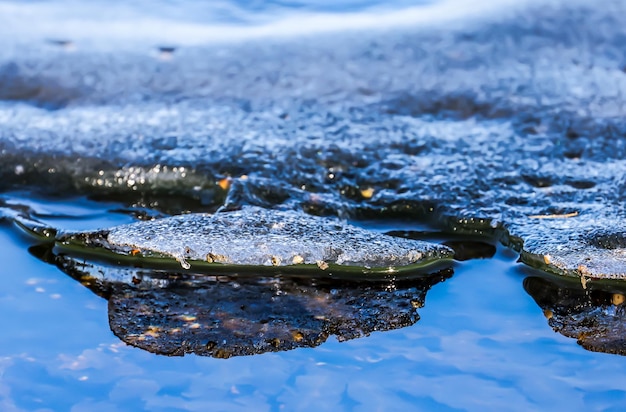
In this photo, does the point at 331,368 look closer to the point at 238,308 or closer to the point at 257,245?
the point at 238,308

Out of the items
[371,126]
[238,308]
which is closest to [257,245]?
[238,308]

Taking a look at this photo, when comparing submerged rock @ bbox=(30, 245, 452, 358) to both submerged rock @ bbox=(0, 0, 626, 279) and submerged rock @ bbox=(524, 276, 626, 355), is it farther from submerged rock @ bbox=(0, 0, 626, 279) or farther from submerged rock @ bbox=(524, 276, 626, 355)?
submerged rock @ bbox=(0, 0, 626, 279)

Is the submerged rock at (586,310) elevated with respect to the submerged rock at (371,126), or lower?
lower

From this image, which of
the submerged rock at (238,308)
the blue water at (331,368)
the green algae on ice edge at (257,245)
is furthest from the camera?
the green algae on ice edge at (257,245)

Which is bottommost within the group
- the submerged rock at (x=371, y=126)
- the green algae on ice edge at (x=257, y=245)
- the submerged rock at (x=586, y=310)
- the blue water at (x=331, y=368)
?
the blue water at (x=331, y=368)

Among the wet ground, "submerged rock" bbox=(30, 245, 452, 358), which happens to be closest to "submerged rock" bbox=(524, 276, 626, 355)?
the wet ground

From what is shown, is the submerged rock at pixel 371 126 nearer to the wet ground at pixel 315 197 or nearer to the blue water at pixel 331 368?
the wet ground at pixel 315 197

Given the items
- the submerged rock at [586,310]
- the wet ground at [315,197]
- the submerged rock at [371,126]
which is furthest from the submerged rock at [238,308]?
the submerged rock at [371,126]
